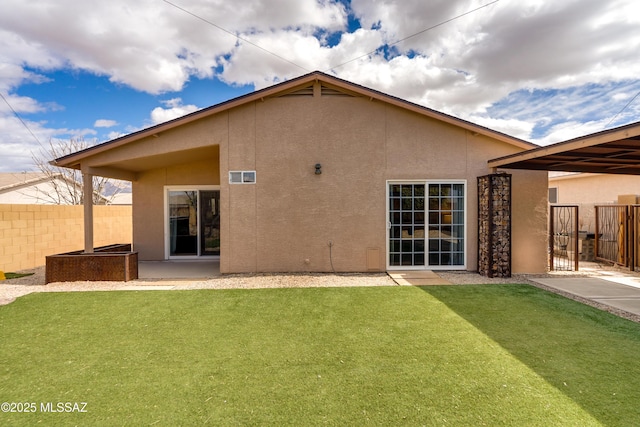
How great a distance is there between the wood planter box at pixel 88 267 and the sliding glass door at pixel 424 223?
709 cm

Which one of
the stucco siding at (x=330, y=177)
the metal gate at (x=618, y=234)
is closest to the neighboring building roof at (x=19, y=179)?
the stucco siding at (x=330, y=177)

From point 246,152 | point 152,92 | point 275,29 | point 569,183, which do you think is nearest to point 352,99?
point 246,152

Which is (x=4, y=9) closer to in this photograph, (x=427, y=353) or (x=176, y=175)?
(x=176, y=175)

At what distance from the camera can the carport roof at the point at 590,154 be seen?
4823 millimetres

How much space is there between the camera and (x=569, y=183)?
15.8m

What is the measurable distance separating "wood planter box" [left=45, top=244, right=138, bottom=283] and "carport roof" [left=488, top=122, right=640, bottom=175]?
10.1m

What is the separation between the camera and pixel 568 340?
4027 mm

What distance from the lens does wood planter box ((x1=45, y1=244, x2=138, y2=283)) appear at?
7309 mm

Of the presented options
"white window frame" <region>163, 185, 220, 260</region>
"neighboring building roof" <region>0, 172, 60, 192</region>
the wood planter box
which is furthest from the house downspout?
"neighboring building roof" <region>0, 172, 60, 192</region>

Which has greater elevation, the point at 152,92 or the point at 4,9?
the point at 152,92

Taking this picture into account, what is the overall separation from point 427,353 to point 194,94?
53.2ft

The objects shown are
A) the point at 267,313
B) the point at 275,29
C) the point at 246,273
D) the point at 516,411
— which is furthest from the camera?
the point at 275,29

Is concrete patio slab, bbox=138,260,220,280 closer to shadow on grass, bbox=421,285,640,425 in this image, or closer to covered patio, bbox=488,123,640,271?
shadow on grass, bbox=421,285,640,425

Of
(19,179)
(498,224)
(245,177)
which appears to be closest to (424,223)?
(498,224)
